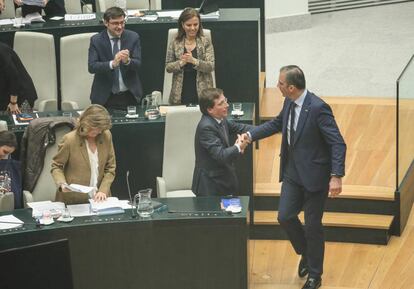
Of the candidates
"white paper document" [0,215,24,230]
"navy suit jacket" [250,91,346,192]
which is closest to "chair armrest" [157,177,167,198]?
"navy suit jacket" [250,91,346,192]

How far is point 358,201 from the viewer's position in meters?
8.81

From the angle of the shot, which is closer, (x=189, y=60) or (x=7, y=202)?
(x=7, y=202)

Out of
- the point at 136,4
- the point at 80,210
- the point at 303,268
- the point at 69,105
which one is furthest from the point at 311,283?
the point at 136,4

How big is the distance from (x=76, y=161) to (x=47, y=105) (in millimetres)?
2260

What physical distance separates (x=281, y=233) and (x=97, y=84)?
6.63ft

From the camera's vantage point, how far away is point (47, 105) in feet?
31.7

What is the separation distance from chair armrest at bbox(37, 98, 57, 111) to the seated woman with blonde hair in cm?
213

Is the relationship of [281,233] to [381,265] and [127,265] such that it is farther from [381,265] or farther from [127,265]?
[127,265]

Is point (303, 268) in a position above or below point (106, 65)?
below

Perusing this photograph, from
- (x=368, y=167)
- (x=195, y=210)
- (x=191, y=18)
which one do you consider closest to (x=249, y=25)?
(x=191, y=18)

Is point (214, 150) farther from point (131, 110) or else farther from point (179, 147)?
point (131, 110)

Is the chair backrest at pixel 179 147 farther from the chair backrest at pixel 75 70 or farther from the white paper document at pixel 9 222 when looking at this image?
the white paper document at pixel 9 222

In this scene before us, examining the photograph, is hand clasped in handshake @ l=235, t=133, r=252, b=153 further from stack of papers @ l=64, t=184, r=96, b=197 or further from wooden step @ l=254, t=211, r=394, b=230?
wooden step @ l=254, t=211, r=394, b=230

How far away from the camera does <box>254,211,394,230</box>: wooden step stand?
28.2ft
